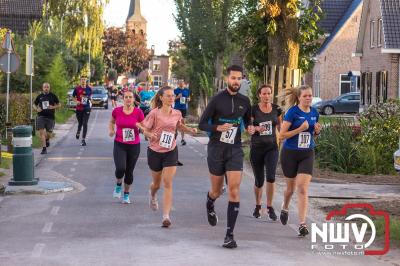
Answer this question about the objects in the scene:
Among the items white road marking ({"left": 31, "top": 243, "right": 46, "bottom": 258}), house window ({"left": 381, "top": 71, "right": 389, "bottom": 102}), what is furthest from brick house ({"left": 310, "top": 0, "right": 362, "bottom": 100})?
white road marking ({"left": 31, "top": 243, "right": 46, "bottom": 258})

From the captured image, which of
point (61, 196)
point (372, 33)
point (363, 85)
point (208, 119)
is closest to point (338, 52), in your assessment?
point (363, 85)

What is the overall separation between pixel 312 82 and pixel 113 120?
5647cm

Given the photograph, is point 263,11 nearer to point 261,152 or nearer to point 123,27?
point 261,152

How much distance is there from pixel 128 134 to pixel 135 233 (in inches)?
123

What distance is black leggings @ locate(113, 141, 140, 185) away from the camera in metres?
14.2

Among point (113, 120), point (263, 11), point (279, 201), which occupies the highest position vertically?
point (263, 11)

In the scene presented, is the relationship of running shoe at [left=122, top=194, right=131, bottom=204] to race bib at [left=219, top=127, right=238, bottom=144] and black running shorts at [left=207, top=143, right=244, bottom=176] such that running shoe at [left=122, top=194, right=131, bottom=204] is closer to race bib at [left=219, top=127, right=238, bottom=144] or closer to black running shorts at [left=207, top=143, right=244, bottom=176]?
black running shorts at [left=207, top=143, right=244, bottom=176]

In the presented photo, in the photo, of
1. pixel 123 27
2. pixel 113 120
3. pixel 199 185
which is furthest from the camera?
pixel 123 27

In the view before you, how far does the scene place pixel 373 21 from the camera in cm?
4778

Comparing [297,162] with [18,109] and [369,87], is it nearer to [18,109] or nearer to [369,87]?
[18,109]

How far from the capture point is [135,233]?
37.0 feet

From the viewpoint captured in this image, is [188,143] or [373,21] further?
[373,21]

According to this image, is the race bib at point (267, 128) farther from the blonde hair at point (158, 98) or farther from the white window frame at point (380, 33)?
the white window frame at point (380, 33)

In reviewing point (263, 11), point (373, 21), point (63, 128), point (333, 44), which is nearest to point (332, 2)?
point (333, 44)
